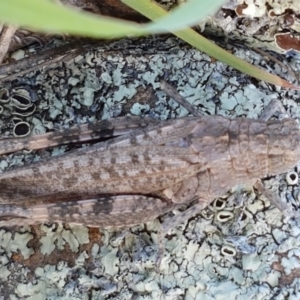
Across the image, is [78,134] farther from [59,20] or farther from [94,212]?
[59,20]

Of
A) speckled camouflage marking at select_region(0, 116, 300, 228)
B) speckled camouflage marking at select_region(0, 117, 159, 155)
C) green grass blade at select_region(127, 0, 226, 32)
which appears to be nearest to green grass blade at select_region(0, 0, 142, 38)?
green grass blade at select_region(127, 0, 226, 32)

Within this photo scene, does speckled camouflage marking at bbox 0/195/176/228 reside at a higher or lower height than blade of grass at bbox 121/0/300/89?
lower

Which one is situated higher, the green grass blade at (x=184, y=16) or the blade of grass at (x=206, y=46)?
the green grass blade at (x=184, y=16)

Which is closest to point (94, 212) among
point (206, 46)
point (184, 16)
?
point (206, 46)

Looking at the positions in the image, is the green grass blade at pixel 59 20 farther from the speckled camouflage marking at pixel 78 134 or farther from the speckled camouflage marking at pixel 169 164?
the speckled camouflage marking at pixel 78 134

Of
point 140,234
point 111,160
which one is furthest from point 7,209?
point 140,234

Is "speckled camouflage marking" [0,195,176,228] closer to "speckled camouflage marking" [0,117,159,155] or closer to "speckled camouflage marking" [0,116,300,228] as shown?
"speckled camouflage marking" [0,116,300,228]

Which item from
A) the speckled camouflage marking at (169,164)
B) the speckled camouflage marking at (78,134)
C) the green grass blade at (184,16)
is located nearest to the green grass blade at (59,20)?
the green grass blade at (184,16)
